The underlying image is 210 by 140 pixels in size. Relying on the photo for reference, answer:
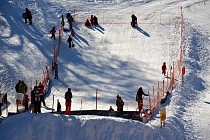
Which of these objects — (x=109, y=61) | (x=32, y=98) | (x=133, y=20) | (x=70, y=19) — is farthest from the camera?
(x=70, y=19)

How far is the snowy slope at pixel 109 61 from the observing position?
821 inches

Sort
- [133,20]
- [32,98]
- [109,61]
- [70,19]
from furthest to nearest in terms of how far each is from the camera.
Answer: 1. [70,19]
2. [133,20]
3. [109,61]
4. [32,98]

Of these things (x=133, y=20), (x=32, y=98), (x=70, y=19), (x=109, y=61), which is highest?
(x=70, y=19)

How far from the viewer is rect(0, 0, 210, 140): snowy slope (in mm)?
20844

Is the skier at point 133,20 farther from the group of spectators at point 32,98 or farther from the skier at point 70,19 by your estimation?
the group of spectators at point 32,98

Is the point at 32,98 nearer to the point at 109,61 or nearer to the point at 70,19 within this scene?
the point at 109,61

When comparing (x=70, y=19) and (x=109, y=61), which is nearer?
(x=109, y=61)

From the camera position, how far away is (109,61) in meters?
33.2

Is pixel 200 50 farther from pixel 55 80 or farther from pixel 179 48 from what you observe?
pixel 55 80

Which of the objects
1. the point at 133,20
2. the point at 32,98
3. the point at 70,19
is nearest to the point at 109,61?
the point at 133,20

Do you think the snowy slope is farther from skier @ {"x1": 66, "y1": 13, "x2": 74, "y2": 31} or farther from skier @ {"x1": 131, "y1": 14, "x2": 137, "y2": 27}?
skier @ {"x1": 66, "y1": 13, "x2": 74, "y2": 31}

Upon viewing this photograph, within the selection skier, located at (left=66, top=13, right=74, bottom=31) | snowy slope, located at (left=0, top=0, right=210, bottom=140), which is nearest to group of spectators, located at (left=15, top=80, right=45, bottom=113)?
snowy slope, located at (left=0, top=0, right=210, bottom=140)

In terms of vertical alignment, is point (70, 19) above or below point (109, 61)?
above

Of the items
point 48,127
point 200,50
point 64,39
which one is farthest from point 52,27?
point 48,127
